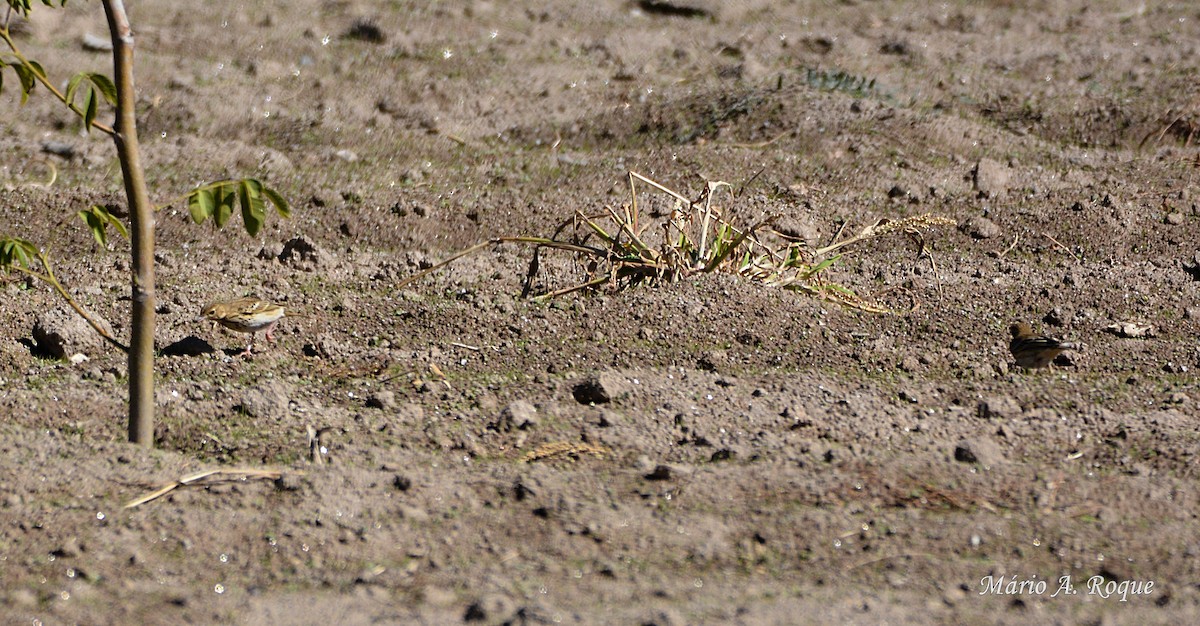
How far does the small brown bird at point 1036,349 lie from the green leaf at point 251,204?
317cm

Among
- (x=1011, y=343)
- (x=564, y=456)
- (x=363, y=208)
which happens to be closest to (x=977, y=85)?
(x=1011, y=343)

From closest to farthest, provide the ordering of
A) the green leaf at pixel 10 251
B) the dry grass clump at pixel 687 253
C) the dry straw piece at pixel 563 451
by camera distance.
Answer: the green leaf at pixel 10 251
the dry straw piece at pixel 563 451
the dry grass clump at pixel 687 253

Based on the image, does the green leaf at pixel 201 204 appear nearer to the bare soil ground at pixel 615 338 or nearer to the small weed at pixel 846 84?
the bare soil ground at pixel 615 338

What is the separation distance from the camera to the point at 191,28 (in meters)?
9.22

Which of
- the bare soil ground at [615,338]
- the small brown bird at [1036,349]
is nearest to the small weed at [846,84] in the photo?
the bare soil ground at [615,338]

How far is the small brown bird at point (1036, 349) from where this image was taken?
191 inches

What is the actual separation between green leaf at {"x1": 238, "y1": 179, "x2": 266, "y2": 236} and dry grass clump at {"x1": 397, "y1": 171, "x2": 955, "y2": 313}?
2.39 m

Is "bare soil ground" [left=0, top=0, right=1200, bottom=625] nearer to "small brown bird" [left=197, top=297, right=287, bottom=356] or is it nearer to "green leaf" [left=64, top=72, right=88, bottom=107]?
"small brown bird" [left=197, top=297, right=287, bottom=356]

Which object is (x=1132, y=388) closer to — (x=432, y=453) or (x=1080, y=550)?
(x=1080, y=550)

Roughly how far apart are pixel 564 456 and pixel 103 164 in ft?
14.2

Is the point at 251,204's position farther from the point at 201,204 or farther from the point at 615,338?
the point at 615,338

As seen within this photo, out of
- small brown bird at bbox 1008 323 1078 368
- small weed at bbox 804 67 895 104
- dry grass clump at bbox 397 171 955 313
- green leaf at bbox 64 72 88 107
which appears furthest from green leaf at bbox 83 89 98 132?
small weed at bbox 804 67 895 104

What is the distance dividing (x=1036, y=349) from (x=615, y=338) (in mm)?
1709

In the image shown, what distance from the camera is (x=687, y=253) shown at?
18.9 feet
